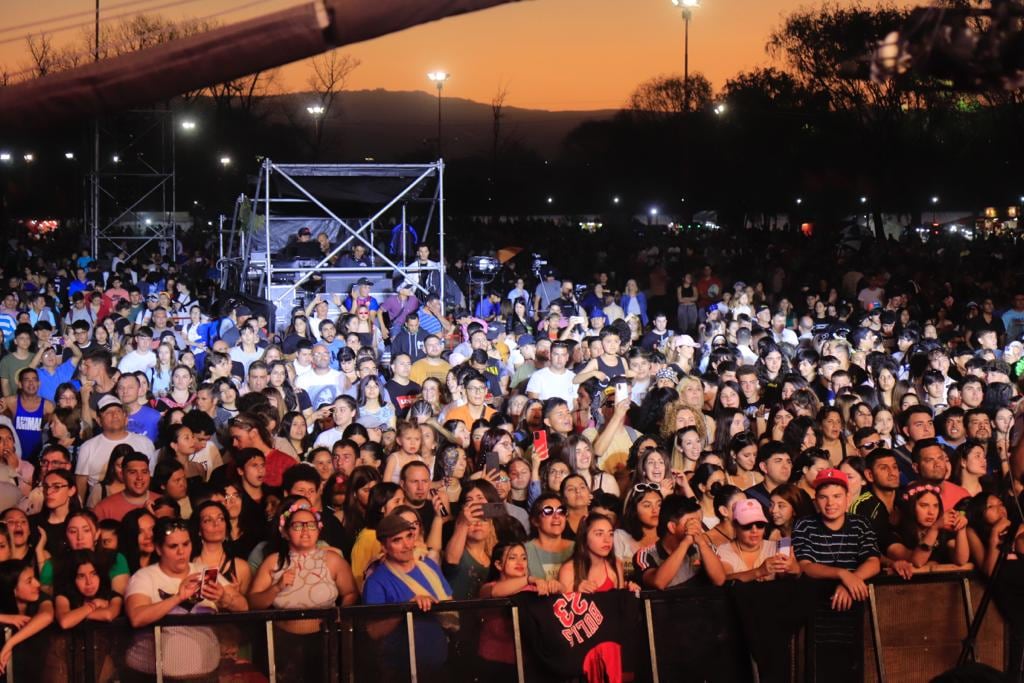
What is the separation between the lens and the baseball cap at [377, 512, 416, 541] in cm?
623

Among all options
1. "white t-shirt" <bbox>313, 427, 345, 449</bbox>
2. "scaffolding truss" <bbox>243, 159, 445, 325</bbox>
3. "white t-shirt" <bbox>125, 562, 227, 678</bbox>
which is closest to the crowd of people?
"white t-shirt" <bbox>125, 562, 227, 678</bbox>

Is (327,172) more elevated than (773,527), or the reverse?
(327,172)

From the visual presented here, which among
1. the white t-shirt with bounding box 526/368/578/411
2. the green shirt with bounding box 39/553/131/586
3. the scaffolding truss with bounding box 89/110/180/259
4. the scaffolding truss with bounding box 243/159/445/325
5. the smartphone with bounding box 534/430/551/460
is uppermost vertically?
the scaffolding truss with bounding box 89/110/180/259

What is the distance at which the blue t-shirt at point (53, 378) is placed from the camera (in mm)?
11109

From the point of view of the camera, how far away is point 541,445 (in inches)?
349

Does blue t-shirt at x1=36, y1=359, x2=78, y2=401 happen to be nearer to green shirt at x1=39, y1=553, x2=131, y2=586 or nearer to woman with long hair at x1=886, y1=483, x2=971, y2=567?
green shirt at x1=39, y1=553, x2=131, y2=586

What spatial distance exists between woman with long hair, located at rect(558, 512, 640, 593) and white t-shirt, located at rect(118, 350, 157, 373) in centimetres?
689

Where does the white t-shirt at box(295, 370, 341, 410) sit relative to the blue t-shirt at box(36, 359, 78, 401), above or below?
below

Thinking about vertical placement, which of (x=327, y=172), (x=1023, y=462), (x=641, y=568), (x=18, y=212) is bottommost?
(x=641, y=568)

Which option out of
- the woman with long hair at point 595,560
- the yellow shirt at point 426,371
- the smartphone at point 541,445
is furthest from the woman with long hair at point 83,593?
the yellow shirt at point 426,371

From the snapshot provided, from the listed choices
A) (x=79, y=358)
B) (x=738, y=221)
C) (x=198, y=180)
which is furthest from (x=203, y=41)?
(x=198, y=180)

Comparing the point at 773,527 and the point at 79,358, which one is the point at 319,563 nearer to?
the point at 773,527

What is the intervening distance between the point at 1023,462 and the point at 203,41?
13.1 ft

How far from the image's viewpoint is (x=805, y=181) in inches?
1599
